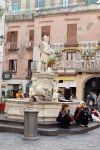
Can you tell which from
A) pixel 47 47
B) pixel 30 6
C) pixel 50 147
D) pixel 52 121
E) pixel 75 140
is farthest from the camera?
pixel 30 6

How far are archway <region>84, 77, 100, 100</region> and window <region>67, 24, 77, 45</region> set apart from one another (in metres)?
3.61

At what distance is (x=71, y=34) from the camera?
1329 inches

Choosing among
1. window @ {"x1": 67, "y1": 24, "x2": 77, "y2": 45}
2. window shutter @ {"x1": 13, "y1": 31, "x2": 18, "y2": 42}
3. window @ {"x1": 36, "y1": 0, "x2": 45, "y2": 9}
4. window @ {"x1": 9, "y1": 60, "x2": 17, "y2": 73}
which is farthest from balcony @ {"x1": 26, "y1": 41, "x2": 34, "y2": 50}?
window @ {"x1": 36, "y1": 0, "x2": 45, "y2": 9}

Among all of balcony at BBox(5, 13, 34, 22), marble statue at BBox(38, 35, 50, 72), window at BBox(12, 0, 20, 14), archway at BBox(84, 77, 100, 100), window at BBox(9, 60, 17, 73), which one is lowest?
archway at BBox(84, 77, 100, 100)

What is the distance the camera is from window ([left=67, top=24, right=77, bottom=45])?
1320 inches

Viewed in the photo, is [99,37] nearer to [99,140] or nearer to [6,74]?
[6,74]

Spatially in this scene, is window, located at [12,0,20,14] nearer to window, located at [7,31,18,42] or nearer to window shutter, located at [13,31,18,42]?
window, located at [7,31,18,42]

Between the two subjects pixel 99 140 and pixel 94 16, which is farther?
pixel 94 16

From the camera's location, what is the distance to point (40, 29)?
35.2m

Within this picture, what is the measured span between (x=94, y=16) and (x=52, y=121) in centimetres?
1937

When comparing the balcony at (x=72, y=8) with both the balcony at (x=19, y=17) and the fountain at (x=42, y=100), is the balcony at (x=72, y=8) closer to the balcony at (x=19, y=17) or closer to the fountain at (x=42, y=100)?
the balcony at (x=19, y=17)

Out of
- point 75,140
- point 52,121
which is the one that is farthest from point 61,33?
point 75,140

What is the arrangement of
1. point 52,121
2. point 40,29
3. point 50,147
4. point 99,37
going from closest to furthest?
point 50,147
point 52,121
point 99,37
point 40,29

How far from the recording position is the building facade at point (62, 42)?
32.8 meters
